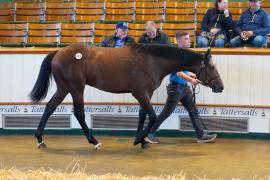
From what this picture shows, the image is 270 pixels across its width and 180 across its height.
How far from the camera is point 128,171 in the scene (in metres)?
6.59

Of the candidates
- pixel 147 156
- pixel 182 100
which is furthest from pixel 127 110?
pixel 147 156

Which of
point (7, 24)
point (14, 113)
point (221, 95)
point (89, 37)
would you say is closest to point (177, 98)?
point (221, 95)

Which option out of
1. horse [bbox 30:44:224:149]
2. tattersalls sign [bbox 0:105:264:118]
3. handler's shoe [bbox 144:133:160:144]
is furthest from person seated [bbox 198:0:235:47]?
handler's shoe [bbox 144:133:160:144]

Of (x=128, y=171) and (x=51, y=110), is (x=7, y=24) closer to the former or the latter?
(x=51, y=110)

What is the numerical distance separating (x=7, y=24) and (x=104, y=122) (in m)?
4.52

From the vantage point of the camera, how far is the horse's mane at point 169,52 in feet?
26.3

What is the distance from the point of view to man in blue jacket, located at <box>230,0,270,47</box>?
9.50 meters

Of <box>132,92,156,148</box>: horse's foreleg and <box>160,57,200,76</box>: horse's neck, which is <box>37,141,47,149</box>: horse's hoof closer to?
<box>132,92,156,148</box>: horse's foreleg

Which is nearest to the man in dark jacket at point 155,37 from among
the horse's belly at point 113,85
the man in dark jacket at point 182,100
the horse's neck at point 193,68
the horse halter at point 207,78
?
the man in dark jacket at point 182,100

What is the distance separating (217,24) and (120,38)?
2181 millimetres

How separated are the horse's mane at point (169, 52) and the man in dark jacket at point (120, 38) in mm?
409

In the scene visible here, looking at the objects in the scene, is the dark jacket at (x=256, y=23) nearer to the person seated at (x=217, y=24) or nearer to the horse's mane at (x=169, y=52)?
the person seated at (x=217, y=24)

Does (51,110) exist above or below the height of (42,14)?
below

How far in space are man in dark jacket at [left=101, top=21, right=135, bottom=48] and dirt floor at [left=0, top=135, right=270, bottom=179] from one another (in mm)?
1661
